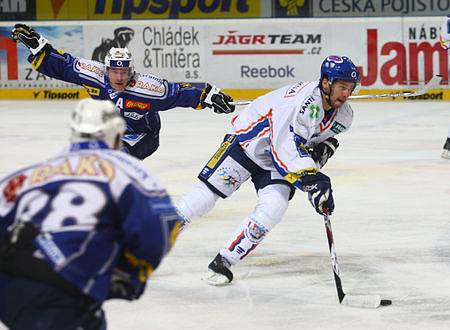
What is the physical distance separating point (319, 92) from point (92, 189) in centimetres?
258

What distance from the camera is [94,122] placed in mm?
3096

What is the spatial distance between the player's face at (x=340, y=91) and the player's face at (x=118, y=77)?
1.85m

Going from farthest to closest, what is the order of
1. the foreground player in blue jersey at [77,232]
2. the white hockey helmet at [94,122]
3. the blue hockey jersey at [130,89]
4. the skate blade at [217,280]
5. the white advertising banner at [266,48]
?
1. the white advertising banner at [266,48]
2. the blue hockey jersey at [130,89]
3. the skate blade at [217,280]
4. the white hockey helmet at [94,122]
5. the foreground player in blue jersey at [77,232]

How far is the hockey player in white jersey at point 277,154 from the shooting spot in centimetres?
533

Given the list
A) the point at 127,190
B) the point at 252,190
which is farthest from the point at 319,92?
the point at 252,190

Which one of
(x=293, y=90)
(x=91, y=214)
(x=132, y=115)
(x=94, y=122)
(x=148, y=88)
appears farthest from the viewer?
(x=132, y=115)

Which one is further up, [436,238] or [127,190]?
[127,190]

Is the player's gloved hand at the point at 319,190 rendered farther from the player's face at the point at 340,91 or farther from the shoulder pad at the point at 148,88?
the shoulder pad at the point at 148,88

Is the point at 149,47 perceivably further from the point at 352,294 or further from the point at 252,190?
the point at 352,294

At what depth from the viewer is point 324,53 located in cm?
1381

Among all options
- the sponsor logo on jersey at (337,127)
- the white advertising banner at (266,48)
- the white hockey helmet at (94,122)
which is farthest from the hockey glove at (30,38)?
the white advertising banner at (266,48)

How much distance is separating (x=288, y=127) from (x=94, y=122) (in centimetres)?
239

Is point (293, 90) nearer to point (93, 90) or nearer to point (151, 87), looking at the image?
point (151, 87)

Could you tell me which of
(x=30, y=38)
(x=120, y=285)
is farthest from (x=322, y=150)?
(x=120, y=285)
